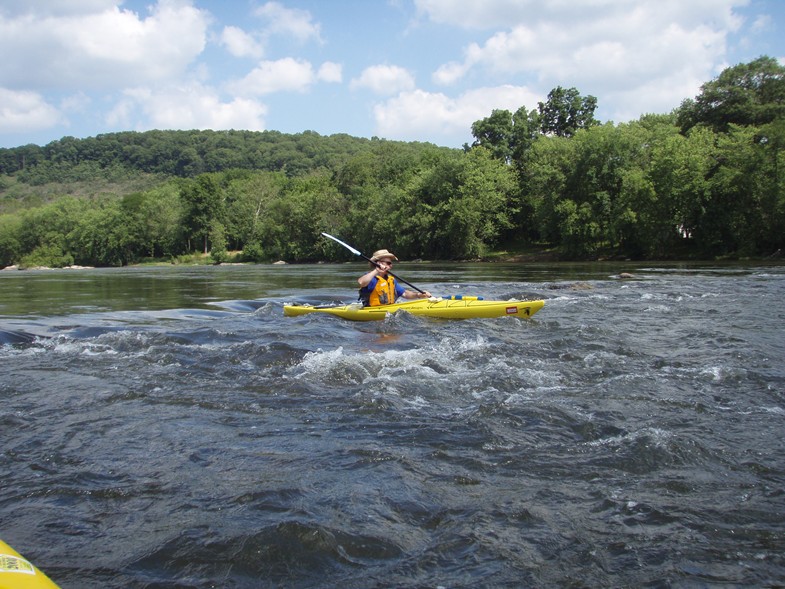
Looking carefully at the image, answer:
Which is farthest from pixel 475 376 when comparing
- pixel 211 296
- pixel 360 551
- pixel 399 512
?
pixel 211 296

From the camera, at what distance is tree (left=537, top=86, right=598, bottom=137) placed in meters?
56.7

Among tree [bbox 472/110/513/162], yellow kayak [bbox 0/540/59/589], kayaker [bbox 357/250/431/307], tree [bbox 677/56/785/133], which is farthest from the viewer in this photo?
tree [bbox 472/110/513/162]

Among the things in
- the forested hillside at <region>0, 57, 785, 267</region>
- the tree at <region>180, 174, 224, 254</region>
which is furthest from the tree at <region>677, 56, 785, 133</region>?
the tree at <region>180, 174, 224, 254</region>

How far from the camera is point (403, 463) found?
3996 mm

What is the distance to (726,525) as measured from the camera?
3.05 metres

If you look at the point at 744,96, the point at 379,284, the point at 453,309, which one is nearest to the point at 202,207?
the point at 744,96

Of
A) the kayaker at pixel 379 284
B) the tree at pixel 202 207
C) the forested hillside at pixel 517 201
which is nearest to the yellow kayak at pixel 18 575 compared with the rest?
the kayaker at pixel 379 284

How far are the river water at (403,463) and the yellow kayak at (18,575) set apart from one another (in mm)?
723

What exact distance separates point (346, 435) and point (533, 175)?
44.8 metres

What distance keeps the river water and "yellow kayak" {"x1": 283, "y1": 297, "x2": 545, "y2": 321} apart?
2.31 metres

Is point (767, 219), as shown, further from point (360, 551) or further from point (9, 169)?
point (9, 169)

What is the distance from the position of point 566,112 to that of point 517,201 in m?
14.8

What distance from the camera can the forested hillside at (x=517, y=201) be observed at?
33.5 m

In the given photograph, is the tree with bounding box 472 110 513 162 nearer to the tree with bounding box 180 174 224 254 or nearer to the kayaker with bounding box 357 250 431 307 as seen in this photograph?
the tree with bounding box 180 174 224 254
